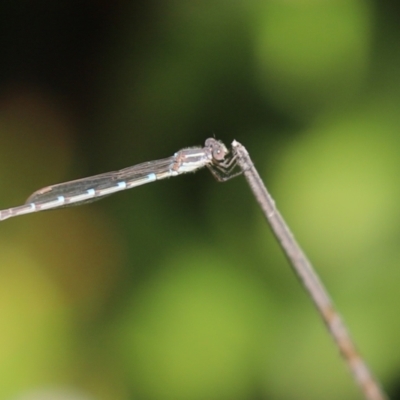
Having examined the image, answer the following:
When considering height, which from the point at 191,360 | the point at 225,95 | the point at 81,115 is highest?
the point at 81,115

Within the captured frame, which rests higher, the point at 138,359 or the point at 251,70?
the point at 251,70

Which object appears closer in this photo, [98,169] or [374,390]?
[374,390]

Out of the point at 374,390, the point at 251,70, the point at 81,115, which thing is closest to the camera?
the point at 374,390

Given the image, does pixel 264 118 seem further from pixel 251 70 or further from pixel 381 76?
pixel 381 76

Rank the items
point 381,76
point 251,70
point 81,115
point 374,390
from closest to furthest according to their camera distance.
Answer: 1. point 374,390
2. point 381,76
3. point 251,70
4. point 81,115

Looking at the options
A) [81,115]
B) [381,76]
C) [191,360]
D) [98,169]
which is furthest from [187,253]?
[381,76]

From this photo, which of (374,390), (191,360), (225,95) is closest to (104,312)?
(191,360)

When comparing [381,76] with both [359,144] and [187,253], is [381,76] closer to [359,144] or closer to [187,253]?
[359,144]
